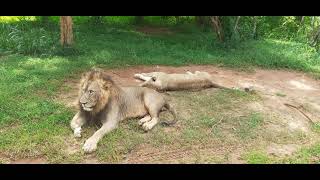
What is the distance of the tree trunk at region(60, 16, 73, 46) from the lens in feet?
33.7

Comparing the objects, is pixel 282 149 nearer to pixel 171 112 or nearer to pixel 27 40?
pixel 171 112

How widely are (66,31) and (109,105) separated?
4482mm

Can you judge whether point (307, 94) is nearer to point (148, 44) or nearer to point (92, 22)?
point (148, 44)

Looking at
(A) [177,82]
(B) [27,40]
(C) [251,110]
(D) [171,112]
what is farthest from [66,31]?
(C) [251,110]

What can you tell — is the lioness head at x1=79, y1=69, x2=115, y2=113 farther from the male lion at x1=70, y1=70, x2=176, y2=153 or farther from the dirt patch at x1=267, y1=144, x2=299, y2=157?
the dirt patch at x1=267, y1=144, x2=299, y2=157

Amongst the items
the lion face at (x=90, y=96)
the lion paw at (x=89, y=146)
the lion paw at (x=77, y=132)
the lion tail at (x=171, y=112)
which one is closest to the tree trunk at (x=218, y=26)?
the lion tail at (x=171, y=112)

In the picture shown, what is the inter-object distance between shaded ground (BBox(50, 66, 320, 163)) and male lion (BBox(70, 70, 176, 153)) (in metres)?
0.34

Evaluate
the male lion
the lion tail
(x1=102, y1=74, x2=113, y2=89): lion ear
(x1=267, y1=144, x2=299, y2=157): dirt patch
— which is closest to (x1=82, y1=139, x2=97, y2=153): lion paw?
the male lion

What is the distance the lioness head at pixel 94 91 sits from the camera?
236 inches

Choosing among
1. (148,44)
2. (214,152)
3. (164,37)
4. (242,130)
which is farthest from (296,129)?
(164,37)

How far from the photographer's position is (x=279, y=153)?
5855 millimetres

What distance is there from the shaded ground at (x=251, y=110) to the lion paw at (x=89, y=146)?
0.37 feet

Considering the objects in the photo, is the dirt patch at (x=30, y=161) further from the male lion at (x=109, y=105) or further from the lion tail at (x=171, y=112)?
the lion tail at (x=171, y=112)

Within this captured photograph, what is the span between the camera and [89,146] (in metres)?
5.57
